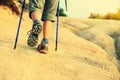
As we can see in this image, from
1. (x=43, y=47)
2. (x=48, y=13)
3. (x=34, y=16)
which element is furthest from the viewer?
(x=48, y=13)

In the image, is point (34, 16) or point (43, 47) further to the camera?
point (43, 47)

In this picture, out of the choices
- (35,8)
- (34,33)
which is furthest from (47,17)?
(34,33)

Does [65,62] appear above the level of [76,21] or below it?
below

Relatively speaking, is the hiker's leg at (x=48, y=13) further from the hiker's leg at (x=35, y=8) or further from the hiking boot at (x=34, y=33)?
the hiking boot at (x=34, y=33)

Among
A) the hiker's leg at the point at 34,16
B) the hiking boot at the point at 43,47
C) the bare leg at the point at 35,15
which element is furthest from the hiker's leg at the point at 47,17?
the bare leg at the point at 35,15

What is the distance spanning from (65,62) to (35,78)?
1554 mm

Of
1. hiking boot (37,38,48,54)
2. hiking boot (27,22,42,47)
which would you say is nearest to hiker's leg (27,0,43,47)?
hiking boot (27,22,42,47)

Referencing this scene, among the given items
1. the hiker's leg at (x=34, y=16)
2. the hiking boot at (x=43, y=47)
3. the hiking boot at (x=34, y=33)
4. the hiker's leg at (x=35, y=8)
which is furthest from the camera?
the hiking boot at (x=43, y=47)

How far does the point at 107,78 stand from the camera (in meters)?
8.27

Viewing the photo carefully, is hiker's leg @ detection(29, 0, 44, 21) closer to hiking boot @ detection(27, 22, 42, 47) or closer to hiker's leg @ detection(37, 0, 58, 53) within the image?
hiker's leg @ detection(37, 0, 58, 53)

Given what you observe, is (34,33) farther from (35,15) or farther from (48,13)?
(48,13)

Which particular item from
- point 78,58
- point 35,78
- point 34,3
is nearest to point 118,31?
point 78,58

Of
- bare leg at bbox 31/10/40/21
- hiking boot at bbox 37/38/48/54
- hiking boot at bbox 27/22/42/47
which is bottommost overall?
hiking boot at bbox 37/38/48/54

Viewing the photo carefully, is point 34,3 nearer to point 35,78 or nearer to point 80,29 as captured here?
point 35,78
